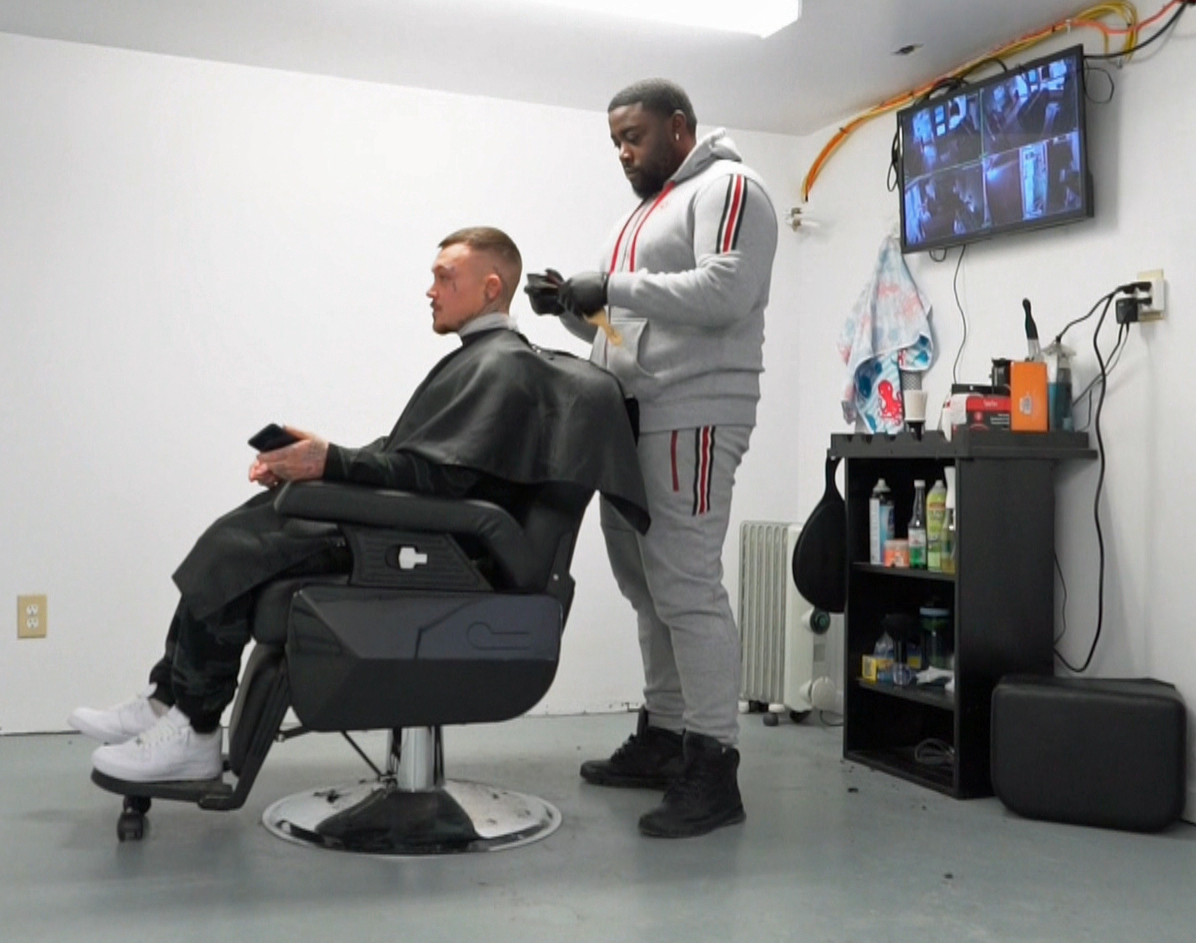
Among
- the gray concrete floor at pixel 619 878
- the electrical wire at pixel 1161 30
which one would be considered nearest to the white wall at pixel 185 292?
the gray concrete floor at pixel 619 878

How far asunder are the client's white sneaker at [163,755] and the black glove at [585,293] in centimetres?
110

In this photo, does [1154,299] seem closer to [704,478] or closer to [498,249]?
[704,478]

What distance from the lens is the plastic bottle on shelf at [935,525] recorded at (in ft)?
10.5

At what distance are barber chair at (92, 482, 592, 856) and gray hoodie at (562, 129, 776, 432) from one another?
1.25 feet

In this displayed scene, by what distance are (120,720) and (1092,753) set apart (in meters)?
2.07

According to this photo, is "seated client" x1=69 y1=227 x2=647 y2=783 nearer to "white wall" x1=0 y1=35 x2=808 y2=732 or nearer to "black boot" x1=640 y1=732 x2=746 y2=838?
"black boot" x1=640 y1=732 x2=746 y2=838

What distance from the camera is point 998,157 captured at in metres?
3.41

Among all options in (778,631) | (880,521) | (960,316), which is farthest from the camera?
(778,631)

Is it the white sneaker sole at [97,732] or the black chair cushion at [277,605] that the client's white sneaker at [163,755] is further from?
the black chair cushion at [277,605]

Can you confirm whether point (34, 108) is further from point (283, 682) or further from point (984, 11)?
point (984, 11)

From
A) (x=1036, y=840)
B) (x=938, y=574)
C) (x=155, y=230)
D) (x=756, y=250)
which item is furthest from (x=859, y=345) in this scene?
(x=155, y=230)

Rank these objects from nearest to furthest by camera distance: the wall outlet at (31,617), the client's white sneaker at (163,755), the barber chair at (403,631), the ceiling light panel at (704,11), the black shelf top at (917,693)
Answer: the barber chair at (403,631)
the client's white sneaker at (163,755)
the black shelf top at (917,693)
the ceiling light panel at (704,11)
the wall outlet at (31,617)

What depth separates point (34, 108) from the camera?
3674mm

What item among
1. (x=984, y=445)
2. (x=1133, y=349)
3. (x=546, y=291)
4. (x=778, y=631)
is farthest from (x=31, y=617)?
(x=1133, y=349)
